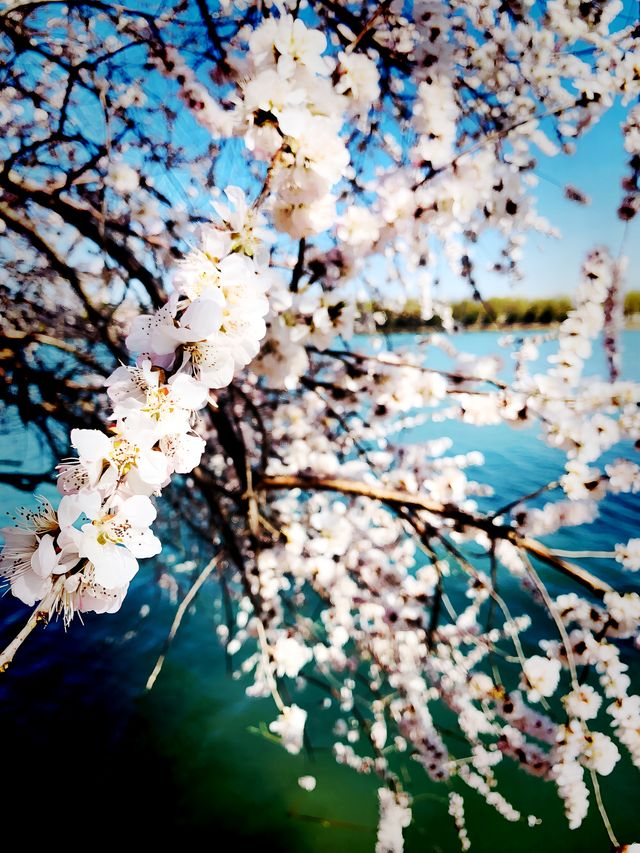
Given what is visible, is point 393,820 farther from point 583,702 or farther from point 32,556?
point 32,556

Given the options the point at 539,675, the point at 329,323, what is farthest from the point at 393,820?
the point at 329,323

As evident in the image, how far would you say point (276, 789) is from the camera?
136 inches

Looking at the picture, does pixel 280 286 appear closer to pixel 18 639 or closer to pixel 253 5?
pixel 18 639

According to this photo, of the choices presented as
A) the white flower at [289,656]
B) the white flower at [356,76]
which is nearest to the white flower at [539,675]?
the white flower at [289,656]

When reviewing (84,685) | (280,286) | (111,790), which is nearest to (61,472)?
(280,286)

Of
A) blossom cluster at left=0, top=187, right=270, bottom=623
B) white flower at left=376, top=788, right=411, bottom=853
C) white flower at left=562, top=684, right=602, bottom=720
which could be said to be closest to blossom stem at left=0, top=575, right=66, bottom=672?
blossom cluster at left=0, top=187, right=270, bottom=623

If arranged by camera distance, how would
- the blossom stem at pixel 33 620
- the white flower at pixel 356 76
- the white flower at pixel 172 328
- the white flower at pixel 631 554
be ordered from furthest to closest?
the white flower at pixel 631 554, the white flower at pixel 356 76, the white flower at pixel 172 328, the blossom stem at pixel 33 620

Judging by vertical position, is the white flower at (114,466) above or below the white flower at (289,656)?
above

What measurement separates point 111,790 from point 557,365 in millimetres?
4237

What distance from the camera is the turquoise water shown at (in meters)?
3.12

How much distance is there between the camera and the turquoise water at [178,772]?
123 inches

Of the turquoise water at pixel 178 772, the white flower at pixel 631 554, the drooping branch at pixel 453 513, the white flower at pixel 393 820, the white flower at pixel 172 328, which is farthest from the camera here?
the turquoise water at pixel 178 772

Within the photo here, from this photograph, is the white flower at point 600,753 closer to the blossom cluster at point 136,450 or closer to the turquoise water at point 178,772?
the blossom cluster at point 136,450

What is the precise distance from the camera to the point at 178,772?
348 cm
